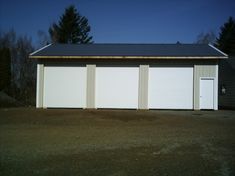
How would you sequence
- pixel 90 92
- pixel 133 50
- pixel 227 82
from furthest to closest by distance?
pixel 227 82
pixel 133 50
pixel 90 92

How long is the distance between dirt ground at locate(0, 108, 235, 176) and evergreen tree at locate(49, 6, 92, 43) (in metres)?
35.7

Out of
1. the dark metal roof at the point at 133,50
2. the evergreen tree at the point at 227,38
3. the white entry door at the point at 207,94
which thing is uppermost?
the evergreen tree at the point at 227,38

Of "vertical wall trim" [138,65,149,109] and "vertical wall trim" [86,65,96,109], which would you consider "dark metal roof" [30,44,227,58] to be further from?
"vertical wall trim" [86,65,96,109]

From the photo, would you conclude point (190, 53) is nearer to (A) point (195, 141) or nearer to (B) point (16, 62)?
(A) point (195, 141)

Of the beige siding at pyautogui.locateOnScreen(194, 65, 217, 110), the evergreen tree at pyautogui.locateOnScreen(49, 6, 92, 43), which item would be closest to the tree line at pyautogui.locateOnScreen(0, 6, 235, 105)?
the evergreen tree at pyautogui.locateOnScreen(49, 6, 92, 43)

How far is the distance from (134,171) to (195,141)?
3878mm

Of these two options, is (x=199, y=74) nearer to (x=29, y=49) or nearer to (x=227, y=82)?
(x=227, y=82)

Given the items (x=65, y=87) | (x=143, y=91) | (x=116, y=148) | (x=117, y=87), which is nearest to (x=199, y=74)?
(x=143, y=91)

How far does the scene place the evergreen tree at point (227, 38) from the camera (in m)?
46.8

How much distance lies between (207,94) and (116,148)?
540 inches

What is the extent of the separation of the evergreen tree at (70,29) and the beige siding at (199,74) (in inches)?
1190

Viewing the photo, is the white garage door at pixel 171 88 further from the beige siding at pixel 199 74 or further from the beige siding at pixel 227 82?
the beige siding at pixel 227 82

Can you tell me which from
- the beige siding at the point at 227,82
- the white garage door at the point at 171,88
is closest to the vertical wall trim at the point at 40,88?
the white garage door at the point at 171,88

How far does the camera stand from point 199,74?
68.9ft
